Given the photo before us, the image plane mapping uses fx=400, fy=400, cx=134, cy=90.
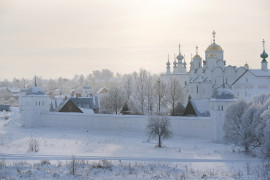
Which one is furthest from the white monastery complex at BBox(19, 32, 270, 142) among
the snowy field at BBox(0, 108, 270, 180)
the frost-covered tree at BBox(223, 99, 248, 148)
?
the frost-covered tree at BBox(223, 99, 248, 148)

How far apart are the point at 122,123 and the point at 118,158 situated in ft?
30.3

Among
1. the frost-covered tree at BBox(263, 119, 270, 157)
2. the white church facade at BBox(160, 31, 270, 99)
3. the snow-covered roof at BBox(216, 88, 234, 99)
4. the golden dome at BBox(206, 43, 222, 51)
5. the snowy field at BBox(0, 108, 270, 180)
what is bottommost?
the snowy field at BBox(0, 108, 270, 180)

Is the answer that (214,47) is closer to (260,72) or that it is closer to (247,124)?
(260,72)

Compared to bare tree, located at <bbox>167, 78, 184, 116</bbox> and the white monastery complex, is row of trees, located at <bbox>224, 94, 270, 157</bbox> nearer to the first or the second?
the white monastery complex

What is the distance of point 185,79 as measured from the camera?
4781 cm

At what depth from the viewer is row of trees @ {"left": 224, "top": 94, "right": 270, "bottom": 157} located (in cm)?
1655

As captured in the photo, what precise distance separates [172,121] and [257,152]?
7073 mm

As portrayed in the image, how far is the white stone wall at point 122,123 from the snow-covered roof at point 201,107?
2819 mm

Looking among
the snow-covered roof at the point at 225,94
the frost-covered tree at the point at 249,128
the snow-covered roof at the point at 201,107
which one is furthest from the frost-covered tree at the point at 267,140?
the snow-covered roof at the point at 201,107

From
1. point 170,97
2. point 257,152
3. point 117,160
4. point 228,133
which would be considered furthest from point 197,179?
point 170,97

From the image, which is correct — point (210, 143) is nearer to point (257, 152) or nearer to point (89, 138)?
point (257, 152)

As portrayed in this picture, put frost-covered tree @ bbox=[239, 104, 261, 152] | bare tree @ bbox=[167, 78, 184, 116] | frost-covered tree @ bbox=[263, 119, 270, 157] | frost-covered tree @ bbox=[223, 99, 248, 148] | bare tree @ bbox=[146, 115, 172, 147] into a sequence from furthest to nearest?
bare tree @ bbox=[167, 78, 184, 116]
bare tree @ bbox=[146, 115, 172, 147]
frost-covered tree @ bbox=[223, 99, 248, 148]
frost-covered tree @ bbox=[239, 104, 261, 152]
frost-covered tree @ bbox=[263, 119, 270, 157]

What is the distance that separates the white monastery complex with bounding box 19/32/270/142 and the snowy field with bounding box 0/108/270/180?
0.76 meters

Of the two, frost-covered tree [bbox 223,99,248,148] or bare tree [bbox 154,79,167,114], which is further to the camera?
bare tree [bbox 154,79,167,114]
